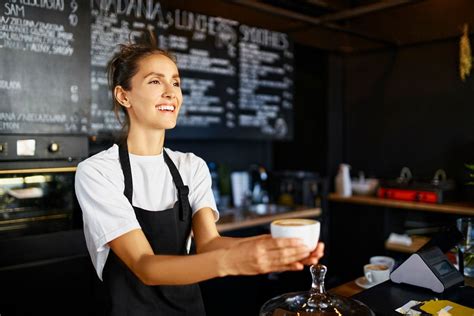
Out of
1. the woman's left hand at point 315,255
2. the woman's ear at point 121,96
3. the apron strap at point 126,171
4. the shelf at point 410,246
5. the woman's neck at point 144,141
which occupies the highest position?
the woman's ear at point 121,96

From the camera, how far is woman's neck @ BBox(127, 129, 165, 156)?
1651 millimetres

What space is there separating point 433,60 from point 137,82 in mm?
3503

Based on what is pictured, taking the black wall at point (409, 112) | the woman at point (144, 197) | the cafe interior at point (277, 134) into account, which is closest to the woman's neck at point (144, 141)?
the woman at point (144, 197)

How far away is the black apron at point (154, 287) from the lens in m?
1.58

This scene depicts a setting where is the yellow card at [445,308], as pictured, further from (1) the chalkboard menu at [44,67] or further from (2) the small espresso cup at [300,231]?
(1) the chalkboard menu at [44,67]

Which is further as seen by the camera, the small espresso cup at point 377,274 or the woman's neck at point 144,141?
the small espresso cup at point 377,274

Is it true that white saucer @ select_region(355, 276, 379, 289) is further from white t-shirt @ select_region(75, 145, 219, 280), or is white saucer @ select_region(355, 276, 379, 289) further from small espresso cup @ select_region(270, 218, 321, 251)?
small espresso cup @ select_region(270, 218, 321, 251)

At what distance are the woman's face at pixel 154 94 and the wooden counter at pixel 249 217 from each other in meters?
1.80

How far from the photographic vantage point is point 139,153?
5.50 feet

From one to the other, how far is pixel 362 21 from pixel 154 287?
13.0 feet

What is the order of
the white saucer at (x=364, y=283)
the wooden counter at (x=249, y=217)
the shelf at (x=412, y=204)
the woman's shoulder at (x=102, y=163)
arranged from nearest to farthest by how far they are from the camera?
the woman's shoulder at (x=102, y=163)
the white saucer at (x=364, y=283)
the wooden counter at (x=249, y=217)
the shelf at (x=412, y=204)

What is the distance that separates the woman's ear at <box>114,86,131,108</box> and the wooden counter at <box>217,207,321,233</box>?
1.77m

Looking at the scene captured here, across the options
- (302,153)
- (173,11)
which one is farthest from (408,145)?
(173,11)

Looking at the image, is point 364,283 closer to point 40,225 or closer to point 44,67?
point 40,225
